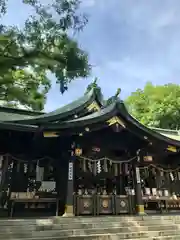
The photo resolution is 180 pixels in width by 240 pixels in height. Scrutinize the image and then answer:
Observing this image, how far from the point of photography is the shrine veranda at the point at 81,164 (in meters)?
9.81

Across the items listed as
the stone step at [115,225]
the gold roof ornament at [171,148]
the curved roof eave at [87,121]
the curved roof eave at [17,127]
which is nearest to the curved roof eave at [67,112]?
the curved roof eave at [17,127]

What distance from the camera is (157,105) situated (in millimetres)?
35156

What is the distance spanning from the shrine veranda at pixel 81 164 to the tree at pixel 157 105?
22.8 metres

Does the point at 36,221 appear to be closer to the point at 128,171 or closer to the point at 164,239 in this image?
the point at 164,239

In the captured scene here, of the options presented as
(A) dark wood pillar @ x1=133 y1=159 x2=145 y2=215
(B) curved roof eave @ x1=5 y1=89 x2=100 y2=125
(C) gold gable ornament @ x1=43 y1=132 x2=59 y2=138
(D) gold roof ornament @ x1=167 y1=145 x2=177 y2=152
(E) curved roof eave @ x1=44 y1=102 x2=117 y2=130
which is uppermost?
(B) curved roof eave @ x1=5 y1=89 x2=100 y2=125

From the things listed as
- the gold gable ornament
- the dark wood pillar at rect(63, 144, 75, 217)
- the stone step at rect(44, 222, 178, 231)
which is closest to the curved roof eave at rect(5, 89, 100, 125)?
the gold gable ornament

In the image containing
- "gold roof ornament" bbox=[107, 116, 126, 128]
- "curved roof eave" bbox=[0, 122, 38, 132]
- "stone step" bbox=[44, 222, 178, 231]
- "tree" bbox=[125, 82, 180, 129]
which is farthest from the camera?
"tree" bbox=[125, 82, 180, 129]

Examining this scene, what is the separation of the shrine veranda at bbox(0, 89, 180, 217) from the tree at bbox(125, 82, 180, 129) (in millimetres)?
22845

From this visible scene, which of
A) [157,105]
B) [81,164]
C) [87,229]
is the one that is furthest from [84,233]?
[157,105]

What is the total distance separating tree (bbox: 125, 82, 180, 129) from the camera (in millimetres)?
34406

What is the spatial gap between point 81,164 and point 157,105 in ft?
87.3

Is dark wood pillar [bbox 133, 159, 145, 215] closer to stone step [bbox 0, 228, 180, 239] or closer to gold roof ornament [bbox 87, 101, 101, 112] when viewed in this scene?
stone step [bbox 0, 228, 180, 239]

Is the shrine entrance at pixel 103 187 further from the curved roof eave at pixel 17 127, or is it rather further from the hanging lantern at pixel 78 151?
the curved roof eave at pixel 17 127

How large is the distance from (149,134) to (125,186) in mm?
3139
